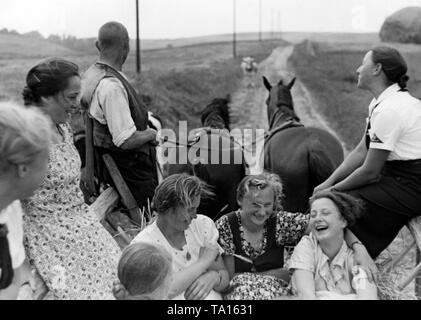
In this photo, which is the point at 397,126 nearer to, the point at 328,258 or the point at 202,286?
the point at 328,258

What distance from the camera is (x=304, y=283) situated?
3154 millimetres

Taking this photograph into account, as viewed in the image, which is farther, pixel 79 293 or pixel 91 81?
pixel 91 81

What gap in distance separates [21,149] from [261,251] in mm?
1736

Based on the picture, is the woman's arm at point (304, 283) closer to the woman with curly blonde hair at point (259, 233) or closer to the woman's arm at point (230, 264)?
the woman with curly blonde hair at point (259, 233)

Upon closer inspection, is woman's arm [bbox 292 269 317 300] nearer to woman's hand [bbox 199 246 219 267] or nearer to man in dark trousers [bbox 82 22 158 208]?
woman's hand [bbox 199 246 219 267]

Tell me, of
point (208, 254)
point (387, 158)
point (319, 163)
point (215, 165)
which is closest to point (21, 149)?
point (208, 254)

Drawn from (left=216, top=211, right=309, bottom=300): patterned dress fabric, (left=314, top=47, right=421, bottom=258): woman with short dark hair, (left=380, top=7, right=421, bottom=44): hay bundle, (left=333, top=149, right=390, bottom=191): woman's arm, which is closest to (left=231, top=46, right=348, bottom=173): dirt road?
(left=314, top=47, right=421, bottom=258): woman with short dark hair

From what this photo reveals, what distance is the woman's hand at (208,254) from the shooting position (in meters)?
3.16
